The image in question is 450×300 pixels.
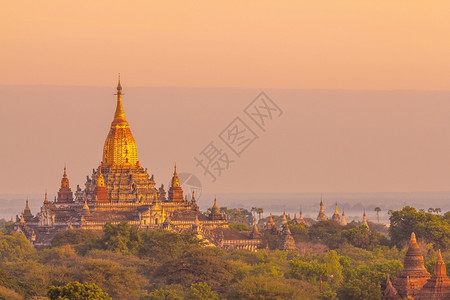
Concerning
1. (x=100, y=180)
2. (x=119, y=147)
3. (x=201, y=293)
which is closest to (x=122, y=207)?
(x=100, y=180)

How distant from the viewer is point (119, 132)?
12588cm

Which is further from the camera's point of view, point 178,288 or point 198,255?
point 198,255

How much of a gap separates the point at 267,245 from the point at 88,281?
36.2 metres

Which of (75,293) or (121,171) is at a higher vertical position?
(121,171)

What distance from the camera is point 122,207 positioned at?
121m

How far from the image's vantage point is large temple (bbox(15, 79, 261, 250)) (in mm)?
117250

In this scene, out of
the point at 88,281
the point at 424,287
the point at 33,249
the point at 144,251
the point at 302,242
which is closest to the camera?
the point at 424,287

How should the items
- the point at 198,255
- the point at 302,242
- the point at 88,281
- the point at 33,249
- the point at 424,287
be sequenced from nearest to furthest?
the point at 424,287 → the point at 88,281 → the point at 198,255 → the point at 33,249 → the point at 302,242

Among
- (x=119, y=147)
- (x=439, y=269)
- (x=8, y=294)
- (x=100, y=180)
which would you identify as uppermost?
(x=119, y=147)

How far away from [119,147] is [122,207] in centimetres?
670

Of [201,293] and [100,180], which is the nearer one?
[201,293]

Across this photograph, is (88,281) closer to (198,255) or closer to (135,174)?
(198,255)

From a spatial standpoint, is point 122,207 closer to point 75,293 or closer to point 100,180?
point 100,180

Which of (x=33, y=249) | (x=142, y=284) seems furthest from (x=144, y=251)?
(x=142, y=284)
